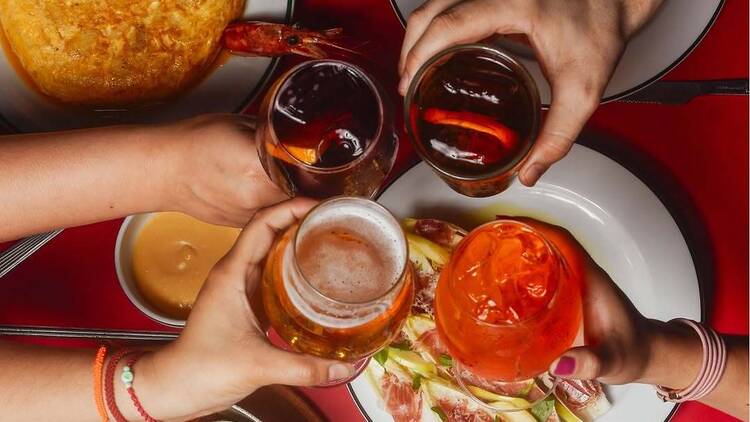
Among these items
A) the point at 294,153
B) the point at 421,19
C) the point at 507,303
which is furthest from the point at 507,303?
the point at 421,19

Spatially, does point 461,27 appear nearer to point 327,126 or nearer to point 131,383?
point 327,126

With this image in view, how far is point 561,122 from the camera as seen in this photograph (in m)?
1.01

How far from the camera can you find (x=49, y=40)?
1223 mm

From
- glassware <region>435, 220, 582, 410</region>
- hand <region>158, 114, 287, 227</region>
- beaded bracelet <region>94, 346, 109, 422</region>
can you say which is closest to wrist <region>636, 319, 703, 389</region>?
glassware <region>435, 220, 582, 410</region>

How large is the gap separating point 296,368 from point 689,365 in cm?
63

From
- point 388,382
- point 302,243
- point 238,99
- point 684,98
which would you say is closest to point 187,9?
point 238,99

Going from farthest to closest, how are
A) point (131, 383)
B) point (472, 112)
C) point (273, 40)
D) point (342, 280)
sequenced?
point (273, 40) → point (131, 383) → point (472, 112) → point (342, 280)

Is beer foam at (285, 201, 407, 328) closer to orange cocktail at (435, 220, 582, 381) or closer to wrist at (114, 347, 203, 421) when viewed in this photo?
orange cocktail at (435, 220, 582, 381)

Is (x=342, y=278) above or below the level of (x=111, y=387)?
above

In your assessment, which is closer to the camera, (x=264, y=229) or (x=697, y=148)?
(x=264, y=229)

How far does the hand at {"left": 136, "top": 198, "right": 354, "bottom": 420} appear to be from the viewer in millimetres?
932

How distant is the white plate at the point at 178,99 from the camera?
122 centimetres

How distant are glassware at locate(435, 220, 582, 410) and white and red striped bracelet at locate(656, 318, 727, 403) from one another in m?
0.24

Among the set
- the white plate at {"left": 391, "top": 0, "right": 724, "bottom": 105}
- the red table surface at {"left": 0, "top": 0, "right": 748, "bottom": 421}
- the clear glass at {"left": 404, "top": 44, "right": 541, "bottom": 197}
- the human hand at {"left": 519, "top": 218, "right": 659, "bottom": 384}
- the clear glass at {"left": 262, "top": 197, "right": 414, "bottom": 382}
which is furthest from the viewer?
the red table surface at {"left": 0, "top": 0, "right": 748, "bottom": 421}
